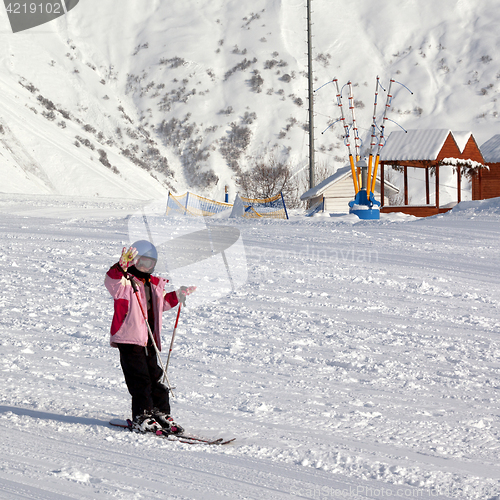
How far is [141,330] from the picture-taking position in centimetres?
412

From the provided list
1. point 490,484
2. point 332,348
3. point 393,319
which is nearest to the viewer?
point 490,484

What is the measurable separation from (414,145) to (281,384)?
66.2ft

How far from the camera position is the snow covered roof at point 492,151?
28.5m

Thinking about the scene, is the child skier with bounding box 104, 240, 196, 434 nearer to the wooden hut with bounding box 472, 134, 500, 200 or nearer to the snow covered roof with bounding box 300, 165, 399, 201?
the wooden hut with bounding box 472, 134, 500, 200

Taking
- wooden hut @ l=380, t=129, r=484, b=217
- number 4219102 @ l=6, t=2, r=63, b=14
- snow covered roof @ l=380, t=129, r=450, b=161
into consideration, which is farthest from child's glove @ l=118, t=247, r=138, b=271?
number 4219102 @ l=6, t=2, r=63, b=14

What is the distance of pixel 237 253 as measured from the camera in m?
12.3

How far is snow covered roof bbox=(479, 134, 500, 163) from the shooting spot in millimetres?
28531

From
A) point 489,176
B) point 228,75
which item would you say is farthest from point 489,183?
point 228,75

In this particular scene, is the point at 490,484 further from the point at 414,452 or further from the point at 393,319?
the point at 393,319

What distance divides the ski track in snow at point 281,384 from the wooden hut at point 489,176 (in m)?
19.0

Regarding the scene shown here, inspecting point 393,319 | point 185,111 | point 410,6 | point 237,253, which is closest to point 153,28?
point 185,111

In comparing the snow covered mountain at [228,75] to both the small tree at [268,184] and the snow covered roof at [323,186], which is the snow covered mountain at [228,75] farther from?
the snow covered roof at [323,186]

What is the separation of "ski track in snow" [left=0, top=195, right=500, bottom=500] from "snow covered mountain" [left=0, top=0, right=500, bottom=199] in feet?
119

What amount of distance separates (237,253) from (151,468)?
880 centimetres
